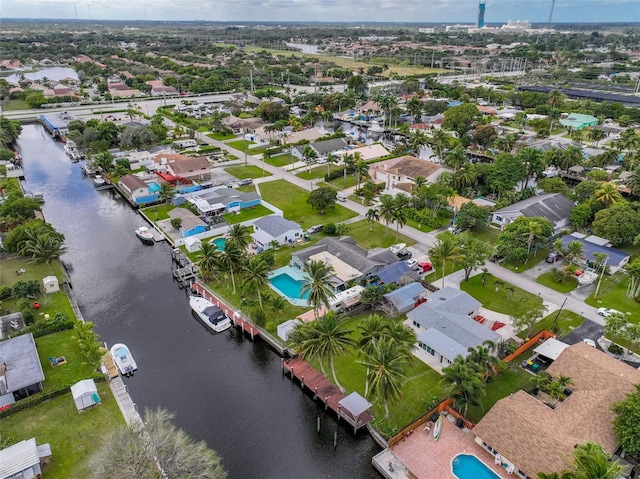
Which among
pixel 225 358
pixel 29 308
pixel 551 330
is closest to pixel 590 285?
pixel 551 330

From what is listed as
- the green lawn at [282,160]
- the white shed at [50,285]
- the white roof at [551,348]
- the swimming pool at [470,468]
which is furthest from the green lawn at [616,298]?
the green lawn at [282,160]

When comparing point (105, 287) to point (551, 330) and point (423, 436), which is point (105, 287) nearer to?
point (423, 436)

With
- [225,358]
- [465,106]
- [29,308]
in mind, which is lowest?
[225,358]

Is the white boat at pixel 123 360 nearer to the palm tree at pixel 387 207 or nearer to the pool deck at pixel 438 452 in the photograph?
the pool deck at pixel 438 452

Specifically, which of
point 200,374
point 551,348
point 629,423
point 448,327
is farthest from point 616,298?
point 200,374

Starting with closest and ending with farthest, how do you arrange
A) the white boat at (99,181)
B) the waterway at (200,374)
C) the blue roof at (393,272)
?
the waterway at (200,374) → the blue roof at (393,272) → the white boat at (99,181)
